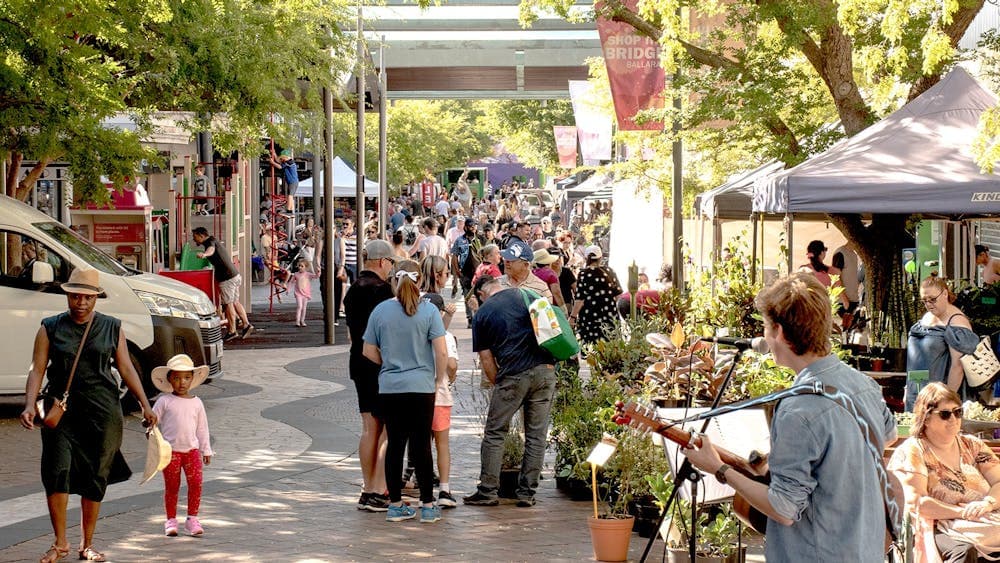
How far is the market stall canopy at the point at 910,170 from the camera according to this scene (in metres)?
11.2

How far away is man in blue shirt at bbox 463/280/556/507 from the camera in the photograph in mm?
10078

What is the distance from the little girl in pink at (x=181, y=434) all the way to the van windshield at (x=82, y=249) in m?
5.57

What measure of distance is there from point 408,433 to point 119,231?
12294 millimetres

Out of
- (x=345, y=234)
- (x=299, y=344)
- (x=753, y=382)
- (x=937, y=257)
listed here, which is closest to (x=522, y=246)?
(x=753, y=382)

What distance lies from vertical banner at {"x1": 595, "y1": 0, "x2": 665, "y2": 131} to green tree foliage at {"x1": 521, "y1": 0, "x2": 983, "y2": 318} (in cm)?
160

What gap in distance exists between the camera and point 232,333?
2247 cm

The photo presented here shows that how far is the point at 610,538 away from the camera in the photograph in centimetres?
836

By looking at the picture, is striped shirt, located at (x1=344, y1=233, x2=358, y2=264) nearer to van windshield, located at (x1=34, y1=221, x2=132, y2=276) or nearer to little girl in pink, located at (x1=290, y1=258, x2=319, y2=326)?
little girl in pink, located at (x1=290, y1=258, x2=319, y2=326)

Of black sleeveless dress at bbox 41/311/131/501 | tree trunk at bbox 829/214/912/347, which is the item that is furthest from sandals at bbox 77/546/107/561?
tree trunk at bbox 829/214/912/347

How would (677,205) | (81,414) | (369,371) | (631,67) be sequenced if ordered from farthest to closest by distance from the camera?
(677,205)
(631,67)
(369,371)
(81,414)

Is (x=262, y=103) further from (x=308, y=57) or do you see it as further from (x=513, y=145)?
(x=513, y=145)

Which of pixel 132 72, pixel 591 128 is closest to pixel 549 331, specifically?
pixel 132 72

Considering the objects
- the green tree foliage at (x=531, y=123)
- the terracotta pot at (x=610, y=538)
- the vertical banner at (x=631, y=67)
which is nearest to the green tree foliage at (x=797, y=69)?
the vertical banner at (x=631, y=67)

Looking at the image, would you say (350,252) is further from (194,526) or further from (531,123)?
(531,123)
